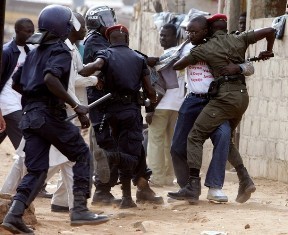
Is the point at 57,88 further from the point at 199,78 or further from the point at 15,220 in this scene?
the point at 199,78

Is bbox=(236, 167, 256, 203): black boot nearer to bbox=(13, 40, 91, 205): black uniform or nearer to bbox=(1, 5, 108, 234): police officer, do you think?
bbox=(1, 5, 108, 234): police officer

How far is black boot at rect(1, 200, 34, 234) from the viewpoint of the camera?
8.11 meters

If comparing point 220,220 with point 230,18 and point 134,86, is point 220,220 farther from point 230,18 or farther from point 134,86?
point 230,18

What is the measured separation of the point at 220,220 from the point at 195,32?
2.06 m

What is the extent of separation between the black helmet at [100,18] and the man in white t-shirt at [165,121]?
4.23ft

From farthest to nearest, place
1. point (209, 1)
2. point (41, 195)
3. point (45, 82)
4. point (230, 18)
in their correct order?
1. point (209, 1)
2. point (230, 18)
3. point (41, 195)
4. point (45, 82)

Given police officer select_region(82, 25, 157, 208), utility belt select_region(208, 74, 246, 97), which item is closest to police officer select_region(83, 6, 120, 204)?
police officer select_region(82, 25, 157, 208)

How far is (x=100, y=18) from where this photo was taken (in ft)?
35.0

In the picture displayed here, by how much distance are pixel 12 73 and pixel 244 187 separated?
2579 mm

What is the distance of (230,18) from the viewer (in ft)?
46.9

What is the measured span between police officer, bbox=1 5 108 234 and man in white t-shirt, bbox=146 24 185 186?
344 cm

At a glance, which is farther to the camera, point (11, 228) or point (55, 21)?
point (55, 21)

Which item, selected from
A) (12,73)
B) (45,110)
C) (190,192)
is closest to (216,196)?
(190,192)

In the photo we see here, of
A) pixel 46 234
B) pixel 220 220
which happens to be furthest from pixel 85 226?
pixel 220 220
